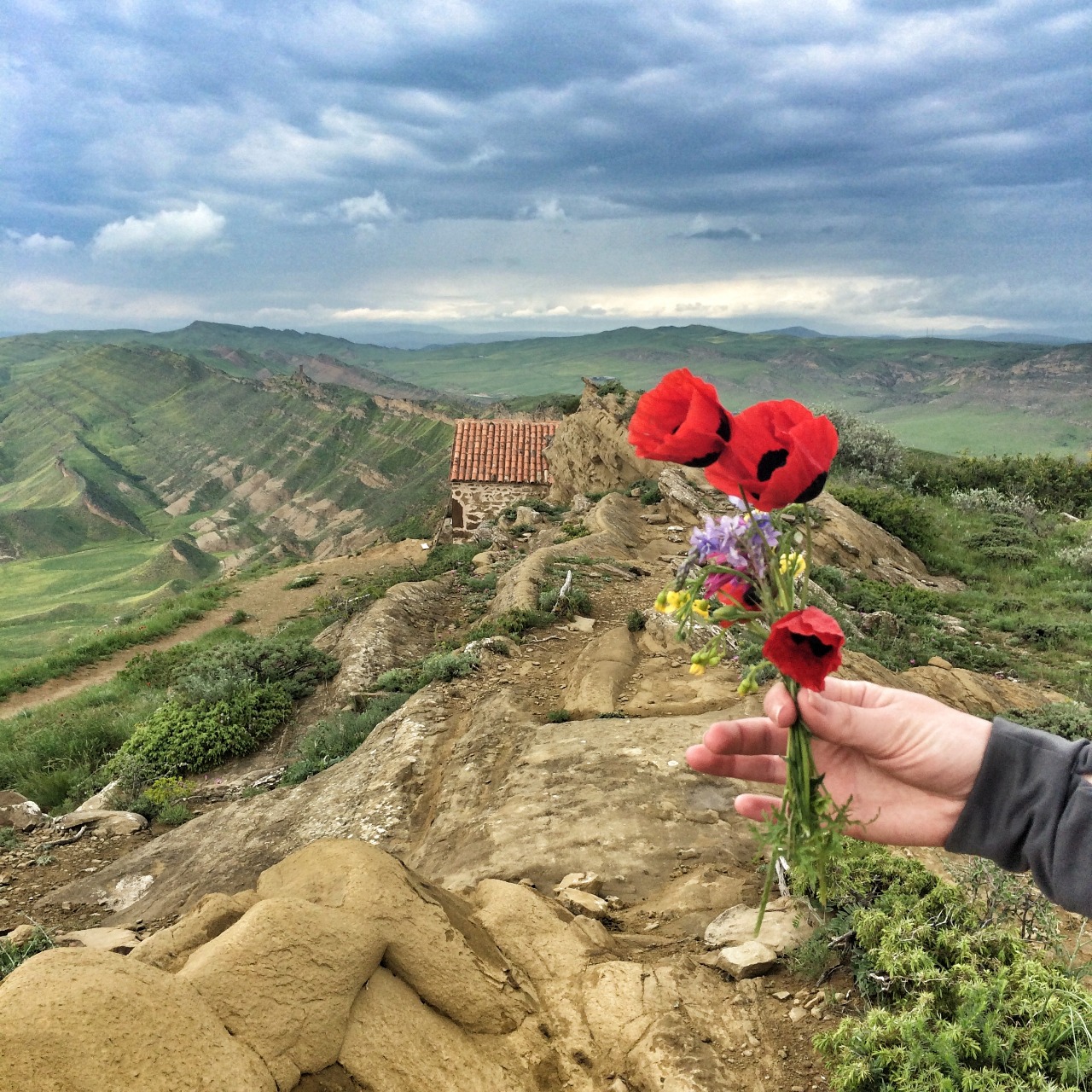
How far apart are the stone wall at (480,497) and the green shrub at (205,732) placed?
1851 centimetres

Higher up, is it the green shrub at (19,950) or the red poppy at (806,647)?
the red poppy at (806,647)

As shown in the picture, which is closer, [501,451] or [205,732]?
[205,732]

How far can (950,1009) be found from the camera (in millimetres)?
3301

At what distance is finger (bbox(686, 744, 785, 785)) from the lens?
2.81m

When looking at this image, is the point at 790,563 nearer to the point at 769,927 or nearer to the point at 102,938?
the point at 769,927

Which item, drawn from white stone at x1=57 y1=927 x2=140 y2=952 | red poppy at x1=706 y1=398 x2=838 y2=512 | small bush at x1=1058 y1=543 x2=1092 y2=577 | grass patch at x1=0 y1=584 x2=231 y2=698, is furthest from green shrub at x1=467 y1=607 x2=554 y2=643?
small bush at x1=1058 y1=543 x2=1092 y2=577

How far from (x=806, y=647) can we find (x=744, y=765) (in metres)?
1.07

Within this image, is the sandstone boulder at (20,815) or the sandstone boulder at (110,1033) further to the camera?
the sandstone boulder at (20,815)

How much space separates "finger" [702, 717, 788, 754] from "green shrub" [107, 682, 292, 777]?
11352 mm

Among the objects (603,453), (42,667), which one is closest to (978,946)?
(42,667)

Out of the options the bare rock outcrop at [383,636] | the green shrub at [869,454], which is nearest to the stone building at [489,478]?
the bare rock outcrop at [383,636]

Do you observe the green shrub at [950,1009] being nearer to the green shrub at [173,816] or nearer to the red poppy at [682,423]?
the red poppy at [682,423]

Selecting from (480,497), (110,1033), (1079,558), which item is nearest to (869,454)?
(1079,558)

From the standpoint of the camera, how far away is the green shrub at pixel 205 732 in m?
11.7
